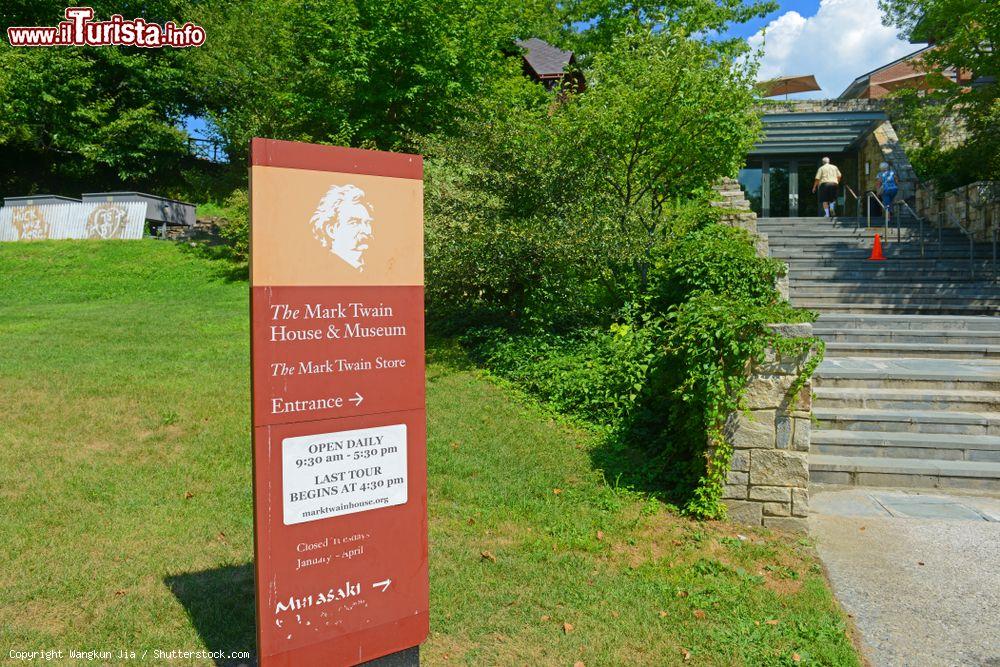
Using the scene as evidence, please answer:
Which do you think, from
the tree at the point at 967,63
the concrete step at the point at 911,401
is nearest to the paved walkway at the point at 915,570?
the concrete step at the point at 911,401

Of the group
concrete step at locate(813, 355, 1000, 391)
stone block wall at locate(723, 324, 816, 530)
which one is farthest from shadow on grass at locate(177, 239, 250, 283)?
stone block wall at locate(723, 324, 816, 530)

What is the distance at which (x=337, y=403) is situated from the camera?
3.34m

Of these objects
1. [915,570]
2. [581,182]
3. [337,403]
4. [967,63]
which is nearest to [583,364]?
[581,182]

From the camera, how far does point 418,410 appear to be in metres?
3.63

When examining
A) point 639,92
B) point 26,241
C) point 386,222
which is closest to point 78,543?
point 386,222

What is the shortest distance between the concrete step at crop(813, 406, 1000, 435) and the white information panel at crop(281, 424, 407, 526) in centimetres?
515

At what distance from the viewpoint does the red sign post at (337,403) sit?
3156 mm

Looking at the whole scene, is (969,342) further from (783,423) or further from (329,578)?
(329,578)

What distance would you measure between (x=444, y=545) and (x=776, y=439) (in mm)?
2595

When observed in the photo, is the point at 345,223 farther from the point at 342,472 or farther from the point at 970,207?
the point at 970,207

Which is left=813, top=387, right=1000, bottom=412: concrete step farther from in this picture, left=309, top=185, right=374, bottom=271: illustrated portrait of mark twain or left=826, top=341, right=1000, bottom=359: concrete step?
left=309, top=185, right=374, bottom=271: illustrated portrait of mark twain

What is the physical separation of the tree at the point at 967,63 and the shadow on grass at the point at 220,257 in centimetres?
1648

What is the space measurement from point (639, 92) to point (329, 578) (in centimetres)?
895

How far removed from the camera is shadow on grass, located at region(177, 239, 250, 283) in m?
19.1
